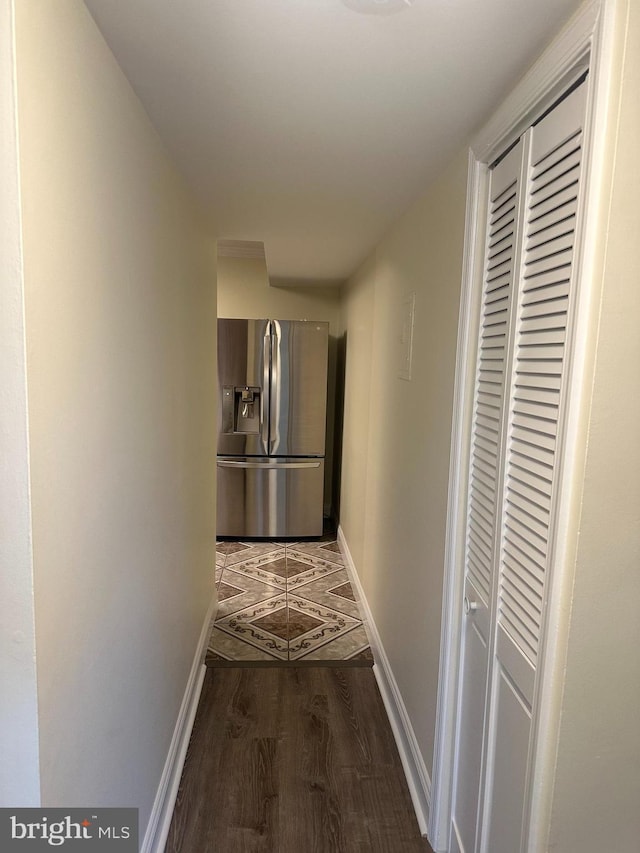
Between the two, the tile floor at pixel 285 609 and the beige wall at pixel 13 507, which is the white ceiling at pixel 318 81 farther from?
the tile floor at pixel 285 609

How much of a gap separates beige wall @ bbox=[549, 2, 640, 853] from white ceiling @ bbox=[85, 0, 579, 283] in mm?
331

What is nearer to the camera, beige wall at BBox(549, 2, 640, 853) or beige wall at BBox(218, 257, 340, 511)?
beige wall at BBox(549, 2, 640, 853)

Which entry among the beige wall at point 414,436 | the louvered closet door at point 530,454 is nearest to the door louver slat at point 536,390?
the louvered closet door at point 530,454

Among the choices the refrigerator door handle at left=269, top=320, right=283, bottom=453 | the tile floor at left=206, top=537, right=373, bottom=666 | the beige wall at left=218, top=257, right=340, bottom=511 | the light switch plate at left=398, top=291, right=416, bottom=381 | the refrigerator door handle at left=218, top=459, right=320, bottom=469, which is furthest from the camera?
the beige wall at left=218, top=257, right=340, bottom=511

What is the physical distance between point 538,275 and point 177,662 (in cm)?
184

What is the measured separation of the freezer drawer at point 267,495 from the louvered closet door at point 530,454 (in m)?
3.27

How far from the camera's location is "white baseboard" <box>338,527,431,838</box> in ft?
6.17

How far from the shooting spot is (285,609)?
339 cm

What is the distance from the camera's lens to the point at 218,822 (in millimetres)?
1852

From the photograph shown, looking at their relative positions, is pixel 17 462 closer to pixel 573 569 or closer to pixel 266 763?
pixel 573 569

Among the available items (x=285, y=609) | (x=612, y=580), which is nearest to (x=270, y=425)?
(x=285, y=609)

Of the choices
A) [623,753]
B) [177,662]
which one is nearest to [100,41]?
[623,753]

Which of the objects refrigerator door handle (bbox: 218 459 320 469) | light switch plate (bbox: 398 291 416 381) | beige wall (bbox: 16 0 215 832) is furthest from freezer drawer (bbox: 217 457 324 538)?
beige wall (bbox: 16 0 215 832)

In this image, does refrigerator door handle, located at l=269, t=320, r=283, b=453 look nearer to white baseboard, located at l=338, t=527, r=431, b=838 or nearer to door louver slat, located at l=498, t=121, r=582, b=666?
white baseboard, located at l=338, t=527, r=431, b=838
